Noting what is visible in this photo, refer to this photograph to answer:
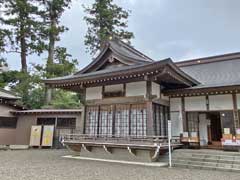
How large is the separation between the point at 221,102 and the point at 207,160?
9.57 feet

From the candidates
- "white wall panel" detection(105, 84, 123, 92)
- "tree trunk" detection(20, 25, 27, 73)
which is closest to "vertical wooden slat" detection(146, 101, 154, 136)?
"white wall panel" detection(105, 84, 123, 92)

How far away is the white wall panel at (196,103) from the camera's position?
9492mm

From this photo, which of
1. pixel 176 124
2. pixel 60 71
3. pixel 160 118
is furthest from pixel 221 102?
pixel 60 71

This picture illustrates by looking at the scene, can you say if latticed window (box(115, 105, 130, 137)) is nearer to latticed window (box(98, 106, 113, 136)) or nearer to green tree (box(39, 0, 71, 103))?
latticed window (box(98, 106, 113, 136))

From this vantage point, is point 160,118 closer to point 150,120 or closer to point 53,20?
point 150,120

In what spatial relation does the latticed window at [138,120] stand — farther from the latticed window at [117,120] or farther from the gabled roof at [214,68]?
the gabled roof at [214,68]

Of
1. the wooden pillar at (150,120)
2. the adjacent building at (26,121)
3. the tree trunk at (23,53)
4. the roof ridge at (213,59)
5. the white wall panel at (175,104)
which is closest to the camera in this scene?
the wooden pillar at (150,120)

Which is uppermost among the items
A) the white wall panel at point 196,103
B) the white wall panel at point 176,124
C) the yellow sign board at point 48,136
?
the white wall panel at point 196,103

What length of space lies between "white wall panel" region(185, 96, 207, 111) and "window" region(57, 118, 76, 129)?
8.12 metres

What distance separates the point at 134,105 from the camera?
9.17 meters

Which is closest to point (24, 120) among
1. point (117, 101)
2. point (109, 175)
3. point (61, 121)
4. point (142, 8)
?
point (61, 121)

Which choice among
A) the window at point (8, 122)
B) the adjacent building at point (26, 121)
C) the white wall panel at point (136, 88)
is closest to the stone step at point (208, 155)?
the white wall panel at point (136, 88)

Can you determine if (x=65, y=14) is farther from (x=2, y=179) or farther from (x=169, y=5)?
(x=2, y=179)

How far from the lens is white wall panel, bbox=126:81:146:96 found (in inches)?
353
